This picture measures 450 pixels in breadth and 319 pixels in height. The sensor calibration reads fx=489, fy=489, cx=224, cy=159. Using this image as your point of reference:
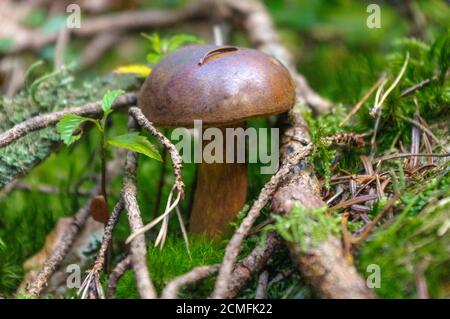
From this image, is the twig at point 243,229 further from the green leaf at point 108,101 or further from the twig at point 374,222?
the green leaf at point 108,101

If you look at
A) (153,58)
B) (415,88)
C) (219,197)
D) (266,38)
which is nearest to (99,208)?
(219,197)

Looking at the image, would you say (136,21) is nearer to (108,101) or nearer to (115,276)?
(108,101)

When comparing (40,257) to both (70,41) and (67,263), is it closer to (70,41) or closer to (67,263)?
(67,263)

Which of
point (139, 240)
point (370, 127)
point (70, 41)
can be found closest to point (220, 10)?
point (70, 41)

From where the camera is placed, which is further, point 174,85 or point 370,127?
point 370,127

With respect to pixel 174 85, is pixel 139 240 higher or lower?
lower
